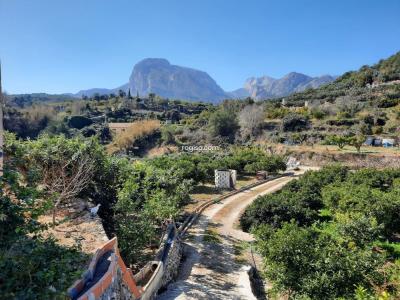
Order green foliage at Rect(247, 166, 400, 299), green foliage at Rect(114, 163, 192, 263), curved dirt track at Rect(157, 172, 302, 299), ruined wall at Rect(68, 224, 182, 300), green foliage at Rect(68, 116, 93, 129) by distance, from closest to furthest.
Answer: ruined wall at Rect(68, 224, 182, 300) → green foliage at Rect(247, 166, 400, 299) → curved dirt track at Rect(157, 172, 302, 299) → green foliage at Rect(114, 163, 192, 263) → green foliage at Rect(68, 116, 93, 129)

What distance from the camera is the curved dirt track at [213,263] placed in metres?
10.1

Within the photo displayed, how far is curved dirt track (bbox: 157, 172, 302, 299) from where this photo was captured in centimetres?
1012

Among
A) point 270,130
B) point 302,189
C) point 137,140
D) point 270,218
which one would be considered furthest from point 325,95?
point 270,218

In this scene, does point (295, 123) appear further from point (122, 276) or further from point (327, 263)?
point (122, 276)

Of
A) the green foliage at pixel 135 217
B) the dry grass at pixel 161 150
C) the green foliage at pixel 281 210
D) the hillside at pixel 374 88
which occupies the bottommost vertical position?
the green foliage at pixel 281 210

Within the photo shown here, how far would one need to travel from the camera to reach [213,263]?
1285 cm

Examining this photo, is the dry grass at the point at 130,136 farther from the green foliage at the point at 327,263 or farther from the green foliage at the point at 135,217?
the green foliage at the point at 327,263

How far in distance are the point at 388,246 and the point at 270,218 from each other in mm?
5172

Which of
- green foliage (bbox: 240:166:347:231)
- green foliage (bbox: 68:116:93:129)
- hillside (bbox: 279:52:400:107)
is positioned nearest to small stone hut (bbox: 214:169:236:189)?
green foliage (bbox: 240:166:347:231)

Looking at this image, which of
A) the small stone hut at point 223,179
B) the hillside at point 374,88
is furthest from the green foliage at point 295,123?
the small stone hut at point 223,179

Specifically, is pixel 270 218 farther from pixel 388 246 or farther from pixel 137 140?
pixel 137 140

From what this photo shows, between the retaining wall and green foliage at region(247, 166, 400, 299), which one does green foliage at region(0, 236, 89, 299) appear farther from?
green foliage at region(247, 166, 400, 299)

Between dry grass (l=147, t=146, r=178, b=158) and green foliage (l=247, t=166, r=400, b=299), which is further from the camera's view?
dry grass (l=147, t=146, r=178, b=158)

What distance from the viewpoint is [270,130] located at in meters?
57.1
